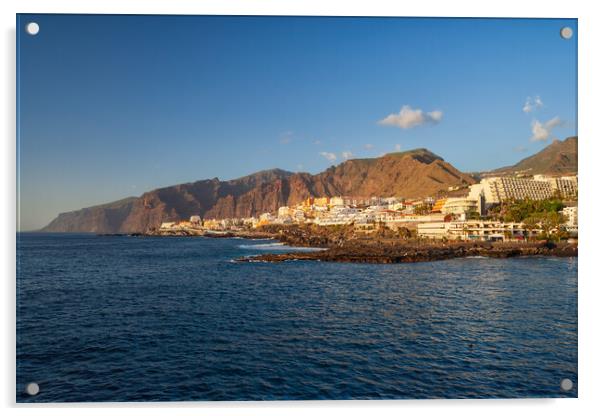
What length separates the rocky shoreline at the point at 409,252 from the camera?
1449 cm

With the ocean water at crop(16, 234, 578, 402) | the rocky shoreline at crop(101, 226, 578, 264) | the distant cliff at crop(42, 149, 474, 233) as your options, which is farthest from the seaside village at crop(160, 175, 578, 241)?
the ocean water at crop(16, 234, 578, 402)

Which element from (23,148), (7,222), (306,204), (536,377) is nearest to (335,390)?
(536,377)

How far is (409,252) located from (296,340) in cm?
1082

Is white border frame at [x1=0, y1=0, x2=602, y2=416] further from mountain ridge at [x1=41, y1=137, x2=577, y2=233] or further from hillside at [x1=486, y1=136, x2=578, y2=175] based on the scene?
mountain ridge at [x1=41, y1=137, x2=577, y2=233]

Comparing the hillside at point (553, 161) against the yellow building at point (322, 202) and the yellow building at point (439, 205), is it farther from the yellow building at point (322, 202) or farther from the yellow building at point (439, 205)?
the yellow building at point (322, 202)

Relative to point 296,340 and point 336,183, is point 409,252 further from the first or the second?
point 296,340

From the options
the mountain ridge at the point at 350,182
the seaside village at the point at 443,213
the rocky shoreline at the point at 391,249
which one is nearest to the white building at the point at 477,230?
the seaside village at the point at 443,213

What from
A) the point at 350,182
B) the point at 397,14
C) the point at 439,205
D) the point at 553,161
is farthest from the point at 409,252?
the point at 397,14

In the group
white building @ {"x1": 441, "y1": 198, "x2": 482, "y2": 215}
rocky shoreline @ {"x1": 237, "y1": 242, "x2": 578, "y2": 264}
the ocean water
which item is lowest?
the ocean water

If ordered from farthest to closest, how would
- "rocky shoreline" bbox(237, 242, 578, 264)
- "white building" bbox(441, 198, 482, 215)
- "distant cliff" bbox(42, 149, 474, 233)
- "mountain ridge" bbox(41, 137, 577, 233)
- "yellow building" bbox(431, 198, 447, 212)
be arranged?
"rocky shoreline" bbox(237, 242, 578, 264) → "yellow building" bbox(431, 198, 447, 212) → "white building" bbox(441, 198, 482, 215) → "distant cliff" bbox(42, 149, 474, 233) → "mountain ridge" bbox(41, 137, 577, 233)

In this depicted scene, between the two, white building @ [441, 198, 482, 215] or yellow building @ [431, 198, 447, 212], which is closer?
white building @ [441, 198, 482, 215]

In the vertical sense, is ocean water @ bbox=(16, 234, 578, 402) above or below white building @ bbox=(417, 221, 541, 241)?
below

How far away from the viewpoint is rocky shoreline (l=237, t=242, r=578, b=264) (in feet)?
47.5

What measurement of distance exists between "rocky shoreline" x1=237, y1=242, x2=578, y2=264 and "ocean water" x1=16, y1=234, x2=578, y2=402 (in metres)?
3.72
